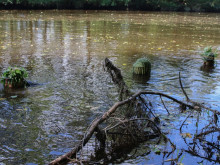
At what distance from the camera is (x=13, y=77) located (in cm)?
720

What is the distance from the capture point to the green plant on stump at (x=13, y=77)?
23.6ft

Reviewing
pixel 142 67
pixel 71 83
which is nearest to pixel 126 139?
pixel 71 83

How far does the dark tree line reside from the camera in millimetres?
34344

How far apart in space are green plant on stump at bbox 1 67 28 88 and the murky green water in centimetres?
25

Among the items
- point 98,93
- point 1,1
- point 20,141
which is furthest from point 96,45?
point 1,1

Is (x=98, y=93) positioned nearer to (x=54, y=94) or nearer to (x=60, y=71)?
(x=54, y=94)

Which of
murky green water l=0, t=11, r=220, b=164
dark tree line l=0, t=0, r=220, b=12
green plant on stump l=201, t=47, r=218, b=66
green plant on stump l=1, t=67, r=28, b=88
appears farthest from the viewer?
dark tree line l=0, t=0, r=220, b=12

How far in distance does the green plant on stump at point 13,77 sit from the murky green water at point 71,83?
25cm

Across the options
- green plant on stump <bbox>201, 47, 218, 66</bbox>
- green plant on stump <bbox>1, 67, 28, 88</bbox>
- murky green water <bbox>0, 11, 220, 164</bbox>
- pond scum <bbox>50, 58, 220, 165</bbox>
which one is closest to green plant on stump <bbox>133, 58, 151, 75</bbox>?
murky green water <bbox>0, 11, 220, 164</bbox>

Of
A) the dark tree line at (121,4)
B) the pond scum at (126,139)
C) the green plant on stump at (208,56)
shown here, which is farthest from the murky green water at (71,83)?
the dark tree line at (121,4)

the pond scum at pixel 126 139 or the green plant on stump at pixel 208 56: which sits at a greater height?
the green plant on stump at pixel 208 56

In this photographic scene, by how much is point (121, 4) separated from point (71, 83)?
34.7 meters

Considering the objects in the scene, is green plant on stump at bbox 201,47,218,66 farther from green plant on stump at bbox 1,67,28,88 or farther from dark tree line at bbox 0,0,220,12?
dark tree line at bbox 0,0,220,12

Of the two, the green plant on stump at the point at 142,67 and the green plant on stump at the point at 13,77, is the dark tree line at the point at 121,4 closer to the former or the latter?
the green plant on stump at the point at 142,67
